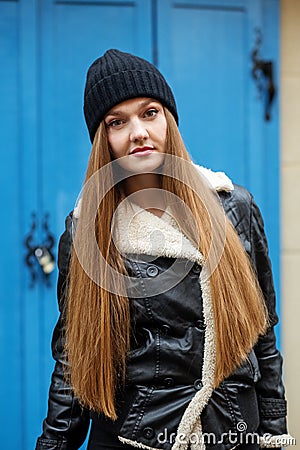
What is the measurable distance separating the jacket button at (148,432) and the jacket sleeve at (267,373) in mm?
299

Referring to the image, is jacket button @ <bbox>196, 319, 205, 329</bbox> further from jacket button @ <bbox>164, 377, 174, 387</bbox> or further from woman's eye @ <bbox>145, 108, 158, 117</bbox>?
woman's eye @ <bbox>145, 108, 158, 117</bbox>

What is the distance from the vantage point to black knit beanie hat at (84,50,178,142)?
64.5 inches

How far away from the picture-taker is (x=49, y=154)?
2809 mm

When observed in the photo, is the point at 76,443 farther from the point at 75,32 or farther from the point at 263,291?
the point at 75,32

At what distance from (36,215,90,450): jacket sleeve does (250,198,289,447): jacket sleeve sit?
0.42 m

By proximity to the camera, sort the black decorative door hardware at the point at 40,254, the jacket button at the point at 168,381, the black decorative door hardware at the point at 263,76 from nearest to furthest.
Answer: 1. the jacket button at the point at 168,381
2. the black decorative door hardware at the point at 40,254
3. the black decorative door hardware at the point at 263,76

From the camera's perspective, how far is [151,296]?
161 centimetres

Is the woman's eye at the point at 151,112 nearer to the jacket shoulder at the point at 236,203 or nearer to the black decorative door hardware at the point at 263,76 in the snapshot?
the jacket shoulder at the point at 236,203

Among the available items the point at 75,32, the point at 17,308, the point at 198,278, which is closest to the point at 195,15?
the point at 75,32

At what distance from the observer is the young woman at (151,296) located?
1594 millimetres

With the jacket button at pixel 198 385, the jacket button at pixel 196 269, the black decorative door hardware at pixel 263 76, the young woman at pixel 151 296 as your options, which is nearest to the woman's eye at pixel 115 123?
the young woman at pixel 151 296

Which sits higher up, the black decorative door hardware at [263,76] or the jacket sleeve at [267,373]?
the black decorative door hardware at [263,76]

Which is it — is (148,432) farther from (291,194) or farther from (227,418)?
(291,194)

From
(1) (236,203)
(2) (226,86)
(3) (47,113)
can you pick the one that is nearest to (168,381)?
(1) (236,203)
